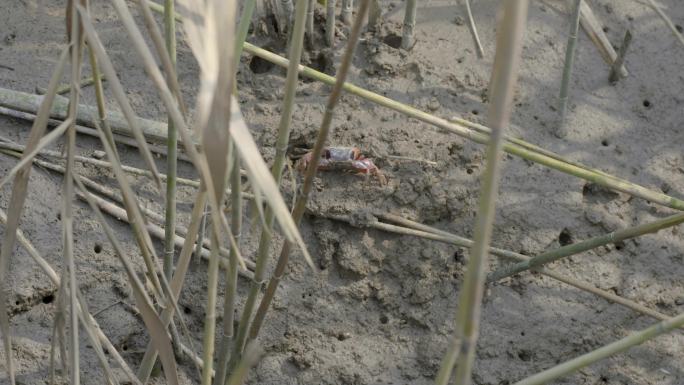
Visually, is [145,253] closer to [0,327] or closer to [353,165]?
[0,327]

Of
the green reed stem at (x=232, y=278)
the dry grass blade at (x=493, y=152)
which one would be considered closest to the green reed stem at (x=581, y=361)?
the dry grass blade at (x=493, y=152)

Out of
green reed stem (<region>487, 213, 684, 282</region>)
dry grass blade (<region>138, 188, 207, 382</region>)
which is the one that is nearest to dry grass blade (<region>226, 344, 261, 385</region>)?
dry grass blade (<region>138, 188, 207, 382</region>)

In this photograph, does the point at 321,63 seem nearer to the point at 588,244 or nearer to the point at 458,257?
the point at 458,257

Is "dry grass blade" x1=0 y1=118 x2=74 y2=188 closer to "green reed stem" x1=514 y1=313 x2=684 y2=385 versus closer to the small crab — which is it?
"green reed stem" x1=514 y1=313 x2=684 y2=385

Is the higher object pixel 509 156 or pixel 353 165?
pixel 509 156

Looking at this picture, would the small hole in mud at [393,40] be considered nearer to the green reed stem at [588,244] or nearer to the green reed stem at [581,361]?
the green reed stem at [588,244]

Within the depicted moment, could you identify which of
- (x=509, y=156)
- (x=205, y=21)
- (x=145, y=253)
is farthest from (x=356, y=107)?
(x=205, y=21)
